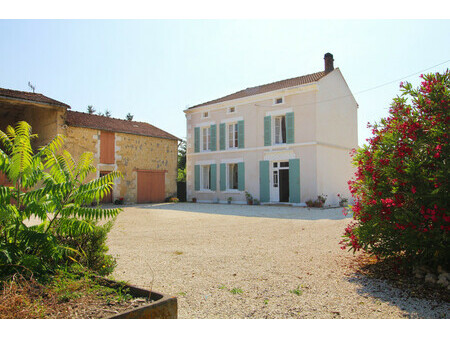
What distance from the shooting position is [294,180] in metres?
15.5

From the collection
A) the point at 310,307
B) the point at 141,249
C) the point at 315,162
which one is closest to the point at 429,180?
the point at 310,307

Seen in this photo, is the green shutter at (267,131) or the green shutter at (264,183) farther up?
the green shutter at (267,131)

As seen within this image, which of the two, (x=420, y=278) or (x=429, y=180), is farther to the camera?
(x=420, y=278)

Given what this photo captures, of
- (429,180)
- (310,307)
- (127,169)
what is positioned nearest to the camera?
(310,307)

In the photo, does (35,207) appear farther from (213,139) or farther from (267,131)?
(213,139)

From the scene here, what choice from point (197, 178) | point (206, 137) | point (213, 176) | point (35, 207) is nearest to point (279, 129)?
point (213, 176)

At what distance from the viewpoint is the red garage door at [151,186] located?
1842 centimetres

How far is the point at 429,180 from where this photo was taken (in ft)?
11.7

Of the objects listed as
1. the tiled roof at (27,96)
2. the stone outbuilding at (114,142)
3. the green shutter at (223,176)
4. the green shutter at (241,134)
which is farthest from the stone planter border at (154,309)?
the green shutter at (223,176)

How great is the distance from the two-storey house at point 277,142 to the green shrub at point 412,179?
35.6 ft

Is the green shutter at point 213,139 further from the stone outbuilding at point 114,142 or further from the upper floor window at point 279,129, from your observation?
the upper floor window at point 279,129

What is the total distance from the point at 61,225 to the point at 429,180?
12.6 feet

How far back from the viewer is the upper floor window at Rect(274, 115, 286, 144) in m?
16.8

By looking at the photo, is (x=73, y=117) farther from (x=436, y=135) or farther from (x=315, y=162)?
(x=436, y=135)
